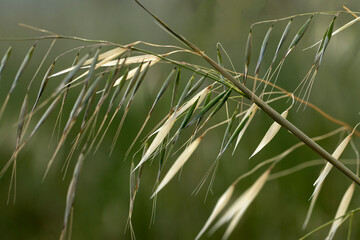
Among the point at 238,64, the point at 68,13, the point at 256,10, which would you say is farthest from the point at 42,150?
the point at 256,10

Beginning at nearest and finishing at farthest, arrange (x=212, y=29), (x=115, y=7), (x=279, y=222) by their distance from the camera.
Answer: (x=279, y=222) < (x=212, y=29) < (x=115, y=7)

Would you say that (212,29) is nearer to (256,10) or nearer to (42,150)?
(256,10)

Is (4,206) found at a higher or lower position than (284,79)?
lower

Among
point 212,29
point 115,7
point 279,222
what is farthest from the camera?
point 115,7

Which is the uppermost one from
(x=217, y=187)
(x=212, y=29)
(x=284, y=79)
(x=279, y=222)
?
(x=212, y=29)

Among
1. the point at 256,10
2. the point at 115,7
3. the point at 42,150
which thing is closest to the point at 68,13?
the point at 115,7

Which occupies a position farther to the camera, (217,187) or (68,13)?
(68,13)
